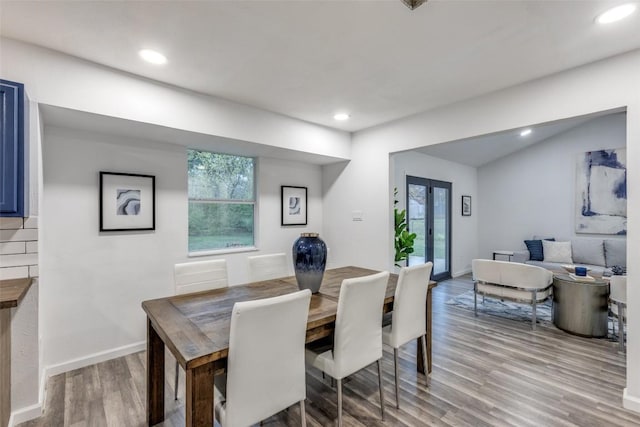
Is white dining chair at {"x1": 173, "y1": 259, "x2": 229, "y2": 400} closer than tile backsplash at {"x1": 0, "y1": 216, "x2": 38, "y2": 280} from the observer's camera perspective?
No

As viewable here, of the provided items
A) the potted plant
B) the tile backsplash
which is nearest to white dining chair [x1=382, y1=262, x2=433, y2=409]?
the potted plant

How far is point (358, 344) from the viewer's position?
1.89 meters

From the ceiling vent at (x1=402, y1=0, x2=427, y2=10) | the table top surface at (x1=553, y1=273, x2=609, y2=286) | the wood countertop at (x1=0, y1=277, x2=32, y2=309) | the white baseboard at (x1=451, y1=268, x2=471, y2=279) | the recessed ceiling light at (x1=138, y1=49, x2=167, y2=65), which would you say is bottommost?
the white baseboard at (x1=451, y1=268, x2=471, y2=279)

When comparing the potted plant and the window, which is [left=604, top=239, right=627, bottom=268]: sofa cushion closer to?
the potted plant

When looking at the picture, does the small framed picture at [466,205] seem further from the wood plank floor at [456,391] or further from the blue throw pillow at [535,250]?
the wood plank floor at [456,391]

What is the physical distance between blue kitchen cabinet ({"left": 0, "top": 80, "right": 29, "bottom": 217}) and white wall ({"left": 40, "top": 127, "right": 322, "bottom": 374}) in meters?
0.84

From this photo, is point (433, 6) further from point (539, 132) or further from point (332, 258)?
point (539, 132)

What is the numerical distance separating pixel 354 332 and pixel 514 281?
279cm

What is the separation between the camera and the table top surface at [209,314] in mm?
1346

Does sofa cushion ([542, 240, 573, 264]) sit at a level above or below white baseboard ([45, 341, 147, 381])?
above

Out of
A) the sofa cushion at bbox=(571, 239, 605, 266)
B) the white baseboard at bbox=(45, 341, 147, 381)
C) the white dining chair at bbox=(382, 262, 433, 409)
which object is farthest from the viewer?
the sofa cushion at bbox=(571, 239, 605, 266)

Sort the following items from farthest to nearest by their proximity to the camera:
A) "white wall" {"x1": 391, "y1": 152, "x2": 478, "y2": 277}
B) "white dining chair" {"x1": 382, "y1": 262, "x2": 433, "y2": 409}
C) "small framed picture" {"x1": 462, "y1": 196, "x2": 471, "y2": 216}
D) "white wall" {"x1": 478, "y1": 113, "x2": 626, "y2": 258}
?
"small framed picture" {"x1": 462, "y1": 196, "x2": 471, "y2": 216}, "white wall" {"x1": 478, "y1": 113, "x2": 626, "y2": 258}, "white wall" {"x1": 391, "y1": 152, "x2": 478, "y2": 277}, "white dining chair" {"x1": 382, "y1": 262, "x2": 433, "y2": 409}

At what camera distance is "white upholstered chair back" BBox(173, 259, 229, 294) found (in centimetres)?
237

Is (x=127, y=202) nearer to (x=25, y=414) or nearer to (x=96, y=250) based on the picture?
(x=96, y=250)
